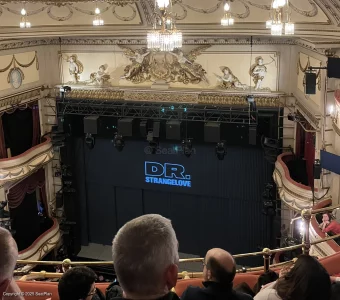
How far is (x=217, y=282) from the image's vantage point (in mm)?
2518

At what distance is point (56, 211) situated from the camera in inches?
564

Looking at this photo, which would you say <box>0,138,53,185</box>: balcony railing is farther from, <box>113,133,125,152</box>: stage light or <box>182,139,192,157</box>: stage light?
<box>182,139,192,157</box>: stage light

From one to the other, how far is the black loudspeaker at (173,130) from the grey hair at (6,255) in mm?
10246

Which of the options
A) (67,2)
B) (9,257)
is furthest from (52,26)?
(9,257)

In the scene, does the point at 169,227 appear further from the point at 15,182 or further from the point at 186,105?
the point at 15,182

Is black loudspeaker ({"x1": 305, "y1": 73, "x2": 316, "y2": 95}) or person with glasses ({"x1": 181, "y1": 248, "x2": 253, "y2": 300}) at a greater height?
black loudspeaker ({"x1": 305, "y1": 73, "x2": 316, "y2": 95})

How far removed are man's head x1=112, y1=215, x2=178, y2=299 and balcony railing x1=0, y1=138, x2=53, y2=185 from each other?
35.5 feet

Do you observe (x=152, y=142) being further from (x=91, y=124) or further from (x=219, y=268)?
(x=219, y=268)

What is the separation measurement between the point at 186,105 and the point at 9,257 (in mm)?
10671

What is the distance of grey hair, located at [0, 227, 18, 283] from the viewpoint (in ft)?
5.92

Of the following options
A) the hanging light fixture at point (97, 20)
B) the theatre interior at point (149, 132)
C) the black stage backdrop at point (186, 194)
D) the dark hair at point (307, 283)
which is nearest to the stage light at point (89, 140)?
the theatre interior at point (149, 132)

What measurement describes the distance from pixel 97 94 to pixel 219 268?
36.2 feet

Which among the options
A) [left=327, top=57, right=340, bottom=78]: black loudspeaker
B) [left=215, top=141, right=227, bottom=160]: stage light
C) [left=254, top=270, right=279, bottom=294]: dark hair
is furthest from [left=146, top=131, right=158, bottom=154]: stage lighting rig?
[left=254, top=270, right=279, bottom=294]: dark hair

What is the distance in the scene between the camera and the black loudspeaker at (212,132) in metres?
11.8
